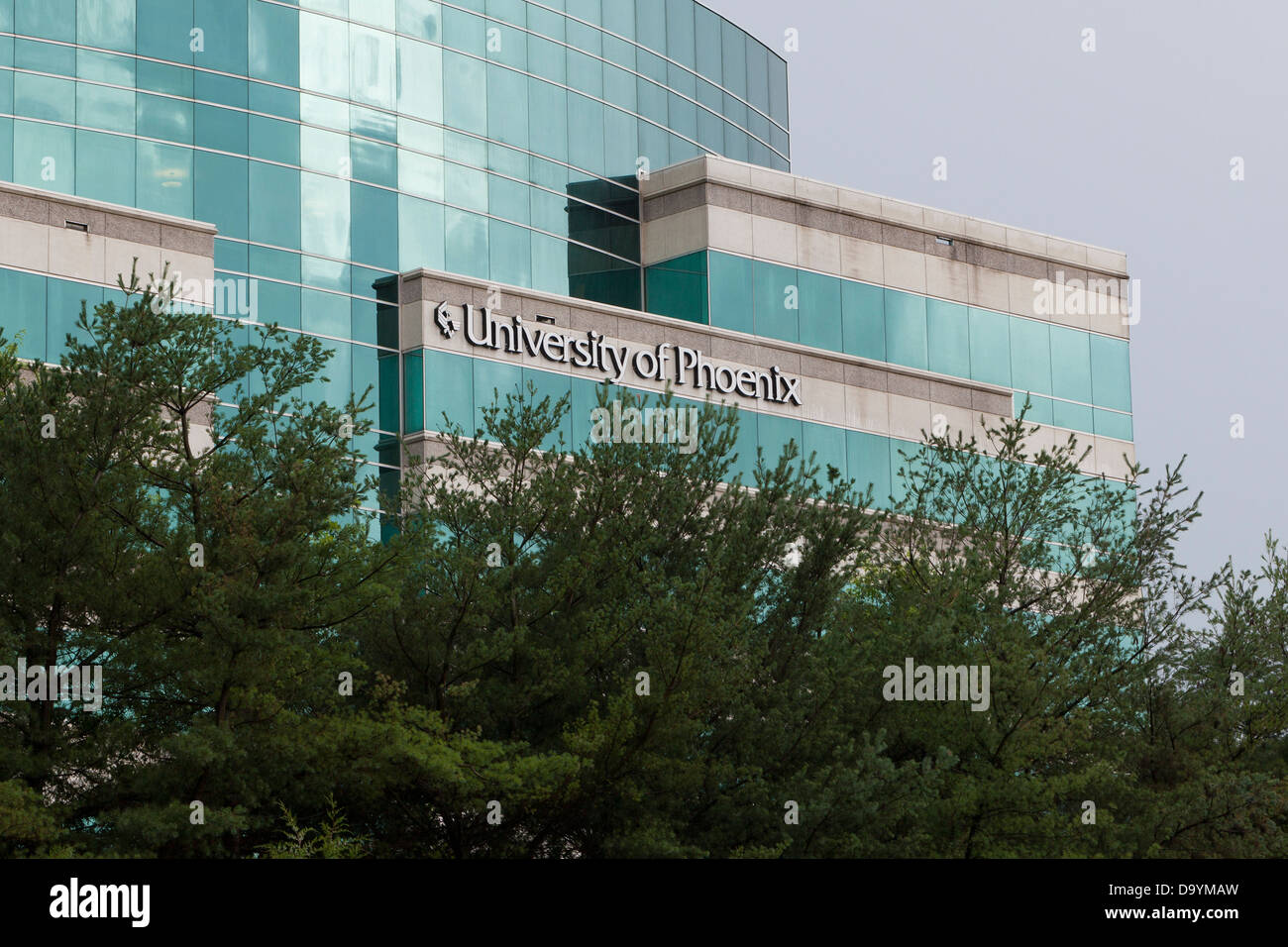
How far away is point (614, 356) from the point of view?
157 ft

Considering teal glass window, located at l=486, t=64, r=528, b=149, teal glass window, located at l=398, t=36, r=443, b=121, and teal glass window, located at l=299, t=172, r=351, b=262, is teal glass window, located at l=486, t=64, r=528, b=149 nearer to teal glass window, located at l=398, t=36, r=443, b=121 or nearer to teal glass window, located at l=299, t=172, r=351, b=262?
teal glass window, located at l=398, t=36, r=443, b=121

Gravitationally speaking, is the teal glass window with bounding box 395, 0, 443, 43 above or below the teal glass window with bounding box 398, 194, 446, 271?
above

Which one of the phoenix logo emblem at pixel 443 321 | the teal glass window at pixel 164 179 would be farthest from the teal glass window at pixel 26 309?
the phoenix logo emblem at pixel 443 321

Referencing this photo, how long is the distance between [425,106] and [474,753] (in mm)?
28403

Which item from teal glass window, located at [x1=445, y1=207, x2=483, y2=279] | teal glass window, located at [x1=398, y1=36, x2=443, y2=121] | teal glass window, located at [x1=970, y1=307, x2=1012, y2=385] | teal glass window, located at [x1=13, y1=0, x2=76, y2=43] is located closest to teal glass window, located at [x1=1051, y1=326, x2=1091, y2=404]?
teal glass window, located at [x1=970, y1=307, x2=1012, y2=385]

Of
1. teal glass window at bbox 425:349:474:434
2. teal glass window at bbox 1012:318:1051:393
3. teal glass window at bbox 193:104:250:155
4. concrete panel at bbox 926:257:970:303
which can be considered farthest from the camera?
teal glass window at bbox 1012:318:1051:393

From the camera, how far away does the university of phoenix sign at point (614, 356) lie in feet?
150

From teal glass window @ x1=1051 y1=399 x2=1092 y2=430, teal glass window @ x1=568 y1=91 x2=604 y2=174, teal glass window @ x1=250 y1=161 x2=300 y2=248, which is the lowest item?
teal glass window @ x1=1051 y1=399 x2=1092 y2=430

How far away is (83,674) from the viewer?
73.5 ft

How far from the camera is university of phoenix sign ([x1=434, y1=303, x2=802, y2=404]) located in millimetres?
45812

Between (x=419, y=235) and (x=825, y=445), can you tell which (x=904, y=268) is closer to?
(x=825, y=445)

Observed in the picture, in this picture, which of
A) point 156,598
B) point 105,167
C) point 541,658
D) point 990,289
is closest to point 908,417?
point 990,289
